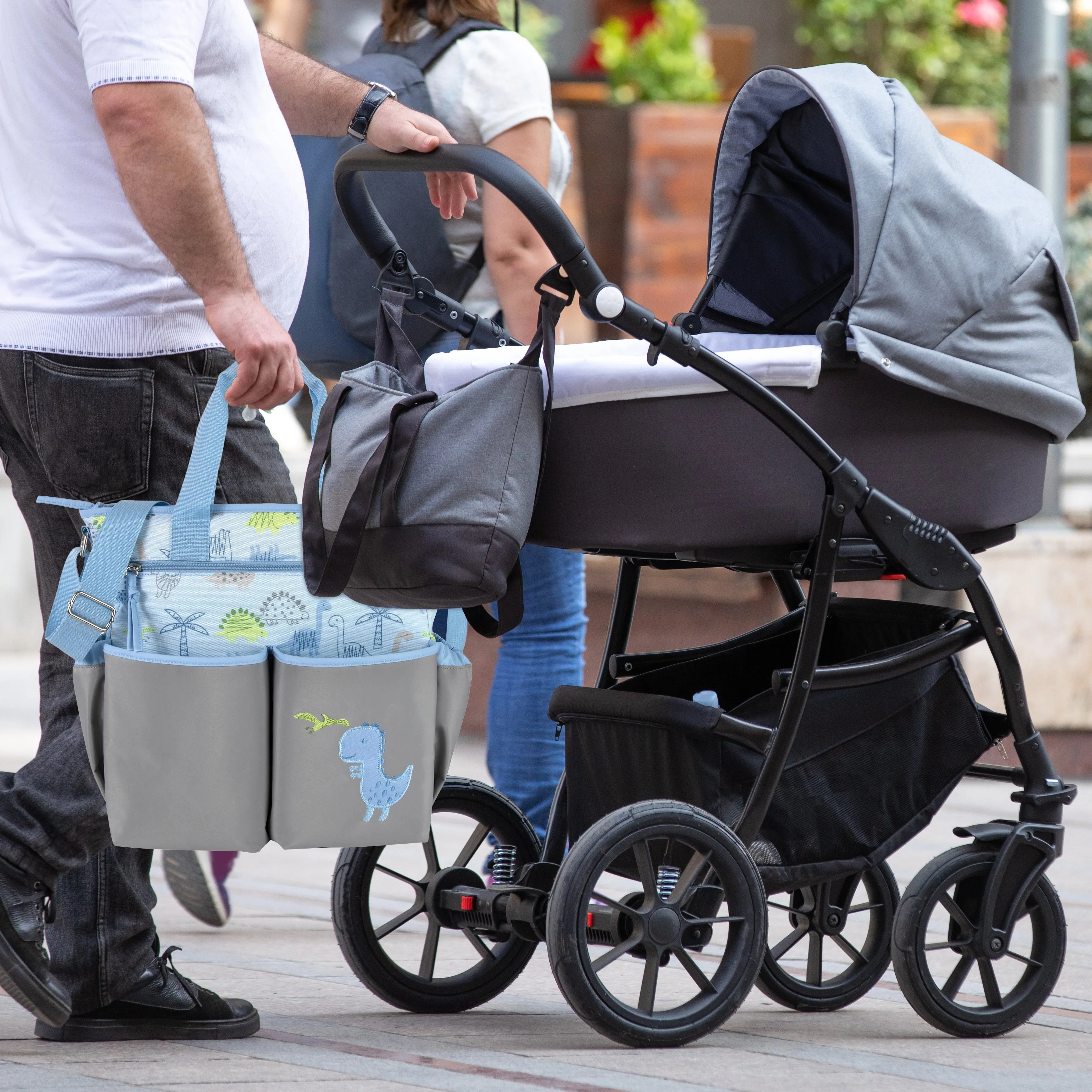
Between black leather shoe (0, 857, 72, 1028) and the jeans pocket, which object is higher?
the jeans pocket

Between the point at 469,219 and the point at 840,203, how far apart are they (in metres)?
0.80

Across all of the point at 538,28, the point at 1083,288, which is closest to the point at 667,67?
the point at 538,28

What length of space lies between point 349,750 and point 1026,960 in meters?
1.04

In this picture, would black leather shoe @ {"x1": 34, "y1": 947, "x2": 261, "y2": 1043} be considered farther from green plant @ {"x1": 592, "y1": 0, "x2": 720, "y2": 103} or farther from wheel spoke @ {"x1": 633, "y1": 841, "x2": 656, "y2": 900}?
green plant @ {"x1": 592, "y1": 0, "x2": 720, "y2": 103}

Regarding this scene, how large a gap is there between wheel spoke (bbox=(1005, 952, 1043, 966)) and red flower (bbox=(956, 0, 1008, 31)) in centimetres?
850

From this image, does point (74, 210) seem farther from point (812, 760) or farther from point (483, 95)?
point (812, 760)

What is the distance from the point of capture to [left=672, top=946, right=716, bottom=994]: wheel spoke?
2330mm

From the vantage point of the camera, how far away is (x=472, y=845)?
277 centimetres

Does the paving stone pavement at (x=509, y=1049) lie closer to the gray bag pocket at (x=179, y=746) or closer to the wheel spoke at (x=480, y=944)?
the wheel spoke at (x=480, y=944)

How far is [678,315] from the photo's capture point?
2.98m

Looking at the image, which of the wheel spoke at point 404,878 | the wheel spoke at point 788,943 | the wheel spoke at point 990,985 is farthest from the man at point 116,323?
the wheel spoke at point 990,985

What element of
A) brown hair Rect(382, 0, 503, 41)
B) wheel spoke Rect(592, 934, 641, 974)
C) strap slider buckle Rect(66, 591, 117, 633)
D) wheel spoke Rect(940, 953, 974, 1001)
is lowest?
wheel spoke Rect(940, 953, 974, 1001)

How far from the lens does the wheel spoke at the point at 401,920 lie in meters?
2.68

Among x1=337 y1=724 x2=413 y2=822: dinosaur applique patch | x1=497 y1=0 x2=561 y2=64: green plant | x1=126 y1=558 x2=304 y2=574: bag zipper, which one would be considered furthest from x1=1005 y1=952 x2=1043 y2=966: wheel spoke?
x1=497 y1=0 x2=561 y2=64: green plant
